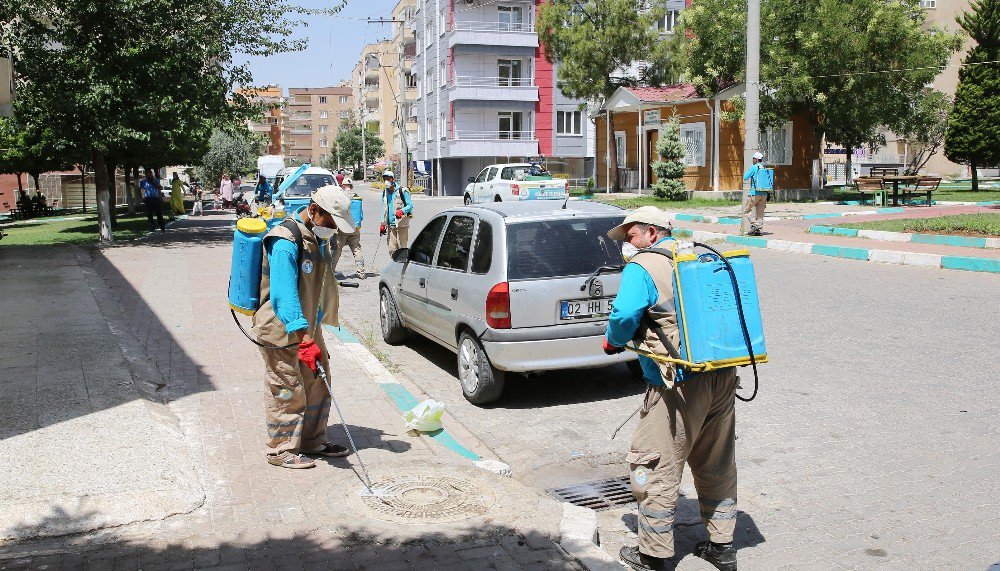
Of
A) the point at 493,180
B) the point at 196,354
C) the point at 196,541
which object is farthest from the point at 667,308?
the point at 493,180

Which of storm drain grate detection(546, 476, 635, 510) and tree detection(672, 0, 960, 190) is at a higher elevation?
tree detection(672, 0, 960, 190)

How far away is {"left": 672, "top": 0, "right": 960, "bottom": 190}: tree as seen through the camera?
27.4 meters

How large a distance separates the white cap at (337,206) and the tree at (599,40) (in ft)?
114

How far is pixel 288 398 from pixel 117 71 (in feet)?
59.5

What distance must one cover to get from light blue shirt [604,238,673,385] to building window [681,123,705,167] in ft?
93.7

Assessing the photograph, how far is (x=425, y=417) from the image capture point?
6.30m

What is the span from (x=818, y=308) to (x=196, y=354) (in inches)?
288

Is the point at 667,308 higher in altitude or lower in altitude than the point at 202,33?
lower

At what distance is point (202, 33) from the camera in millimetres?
20953

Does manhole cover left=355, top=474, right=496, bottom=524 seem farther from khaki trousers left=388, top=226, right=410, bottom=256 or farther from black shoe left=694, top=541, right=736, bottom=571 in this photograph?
khaki trousers left=388, top=226, right=410, bottom=256

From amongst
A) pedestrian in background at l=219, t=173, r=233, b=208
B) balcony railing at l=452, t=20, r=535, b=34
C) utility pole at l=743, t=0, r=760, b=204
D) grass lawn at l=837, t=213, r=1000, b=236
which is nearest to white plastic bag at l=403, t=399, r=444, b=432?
grass lawn at l=837, t=213, r=1000, b=236

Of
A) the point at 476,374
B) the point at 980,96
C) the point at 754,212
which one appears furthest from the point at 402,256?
the point at 980,96

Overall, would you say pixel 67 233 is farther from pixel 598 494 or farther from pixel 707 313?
pixel 707 313

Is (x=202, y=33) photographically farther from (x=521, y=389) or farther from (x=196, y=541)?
(x=196, y=541)
